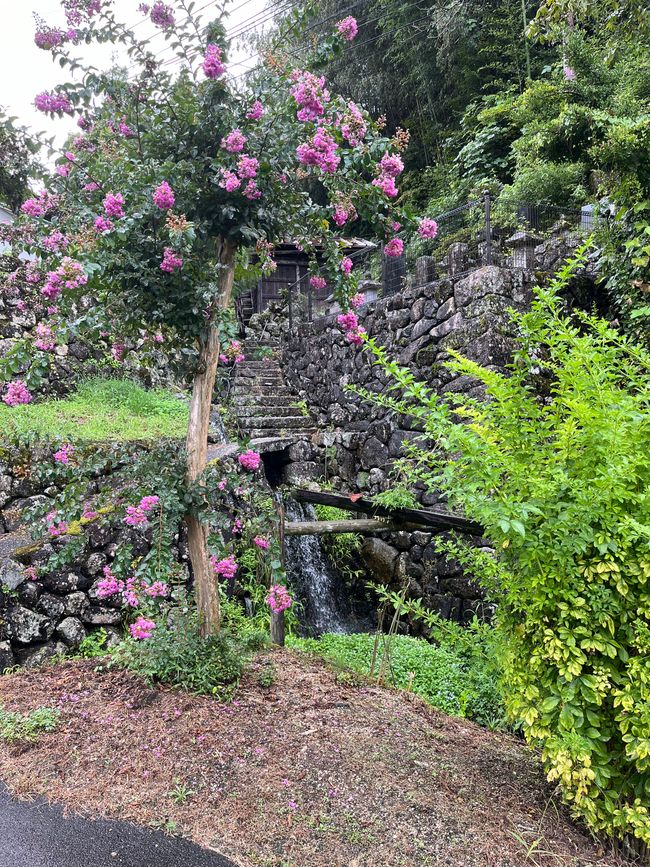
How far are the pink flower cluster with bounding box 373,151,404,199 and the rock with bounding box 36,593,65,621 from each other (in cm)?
376

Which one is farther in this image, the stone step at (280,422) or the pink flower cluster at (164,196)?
the stone step at (280,422)

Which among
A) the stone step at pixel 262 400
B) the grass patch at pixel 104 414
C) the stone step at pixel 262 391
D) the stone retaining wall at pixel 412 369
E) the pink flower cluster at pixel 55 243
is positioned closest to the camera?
the pink flower cluster at pixel 55 243

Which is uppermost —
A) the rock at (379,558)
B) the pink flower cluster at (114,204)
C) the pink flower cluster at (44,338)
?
the pink flower cluster at (114,204)

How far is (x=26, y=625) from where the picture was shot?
437cm

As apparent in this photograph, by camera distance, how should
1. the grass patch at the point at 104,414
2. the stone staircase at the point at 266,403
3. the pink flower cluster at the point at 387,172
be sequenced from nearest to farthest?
the pink flower cluster at the point at 387,172 → the grass patch at the point at 104,414 → the stone staircase at the point at 266,403

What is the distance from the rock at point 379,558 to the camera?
786 cm

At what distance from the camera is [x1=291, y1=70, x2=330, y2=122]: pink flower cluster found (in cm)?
304

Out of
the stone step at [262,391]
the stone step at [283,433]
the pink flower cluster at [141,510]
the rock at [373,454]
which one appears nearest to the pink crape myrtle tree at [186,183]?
the pink flower cluster at [141,510]

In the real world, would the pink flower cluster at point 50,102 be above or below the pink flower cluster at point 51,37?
below

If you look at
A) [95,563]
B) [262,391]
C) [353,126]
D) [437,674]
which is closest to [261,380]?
[262,391]

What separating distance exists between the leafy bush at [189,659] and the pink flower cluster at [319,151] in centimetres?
265

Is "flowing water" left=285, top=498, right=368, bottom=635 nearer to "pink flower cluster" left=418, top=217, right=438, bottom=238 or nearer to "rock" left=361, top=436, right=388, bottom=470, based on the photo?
"rock" left=361, top=436, right=388, bottom=470

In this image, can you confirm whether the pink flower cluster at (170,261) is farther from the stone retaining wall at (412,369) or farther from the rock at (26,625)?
A: the stone retaining wall at (412,369)

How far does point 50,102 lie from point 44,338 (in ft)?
4.30
